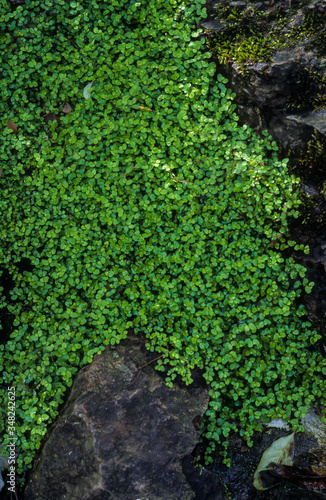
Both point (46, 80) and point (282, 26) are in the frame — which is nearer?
point (282, 26)

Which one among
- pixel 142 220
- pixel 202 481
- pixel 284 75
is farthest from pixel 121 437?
pixel 284 75

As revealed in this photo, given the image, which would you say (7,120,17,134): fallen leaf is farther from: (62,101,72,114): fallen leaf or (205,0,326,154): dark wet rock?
(205,0,326,154): dark wet rock

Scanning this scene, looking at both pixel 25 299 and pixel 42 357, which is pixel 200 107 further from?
pixel 42 357

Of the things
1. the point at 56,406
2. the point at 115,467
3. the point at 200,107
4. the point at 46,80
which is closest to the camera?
the point at 115,467

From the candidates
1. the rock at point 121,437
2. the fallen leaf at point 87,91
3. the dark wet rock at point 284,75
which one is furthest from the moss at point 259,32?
the rock at point 121,437

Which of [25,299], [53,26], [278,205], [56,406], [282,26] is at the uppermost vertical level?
[282,26]

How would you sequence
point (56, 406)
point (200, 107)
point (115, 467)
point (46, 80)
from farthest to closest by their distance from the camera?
point (46, 80) → point (200, 107) → point (56, 406) → point (115, 467)

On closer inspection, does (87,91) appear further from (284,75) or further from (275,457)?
(275,457)

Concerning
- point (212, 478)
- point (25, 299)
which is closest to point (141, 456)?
point (212, 478)
